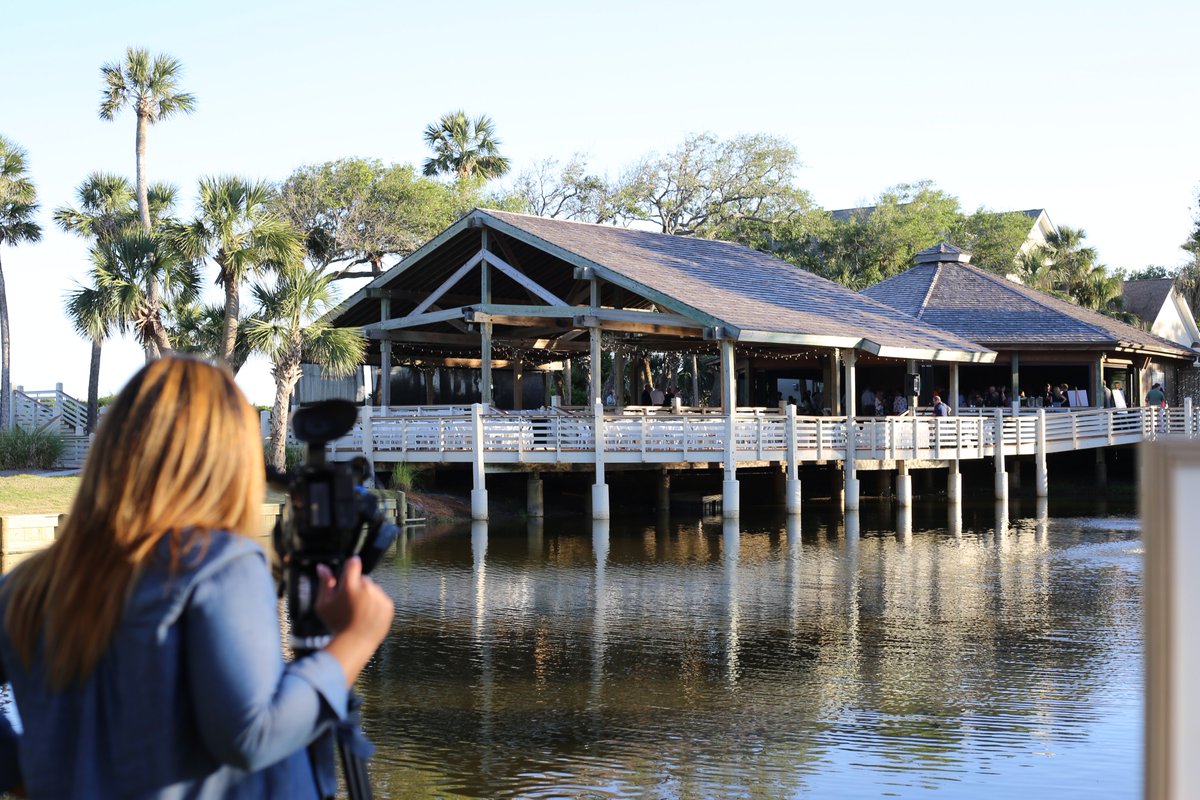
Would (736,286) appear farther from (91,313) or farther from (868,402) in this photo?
(91,313)

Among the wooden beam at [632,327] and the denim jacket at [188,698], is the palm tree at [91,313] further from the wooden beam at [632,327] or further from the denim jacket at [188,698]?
the denim jacket at [188,698]

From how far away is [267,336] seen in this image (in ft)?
74.8

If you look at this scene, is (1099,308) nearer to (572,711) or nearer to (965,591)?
(965,591)

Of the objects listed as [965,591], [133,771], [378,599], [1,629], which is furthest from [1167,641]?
[965,591]

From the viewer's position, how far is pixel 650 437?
2242 cm

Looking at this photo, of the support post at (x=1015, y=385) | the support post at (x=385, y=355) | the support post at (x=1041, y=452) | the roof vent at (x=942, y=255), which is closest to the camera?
the support post at (x=385, y=355)

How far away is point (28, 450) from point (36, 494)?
7316mm

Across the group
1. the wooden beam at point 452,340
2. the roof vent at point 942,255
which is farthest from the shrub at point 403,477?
the roof vent at point 942,255

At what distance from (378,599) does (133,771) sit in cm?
46

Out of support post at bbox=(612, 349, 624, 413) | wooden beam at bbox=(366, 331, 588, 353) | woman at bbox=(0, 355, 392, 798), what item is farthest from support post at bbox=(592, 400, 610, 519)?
woman at bbox=(0, 355, 392, 798)

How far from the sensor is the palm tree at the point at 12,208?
Answer: 3591 cm

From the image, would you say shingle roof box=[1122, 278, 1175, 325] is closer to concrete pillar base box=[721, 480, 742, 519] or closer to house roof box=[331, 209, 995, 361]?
house roof box=[331, 209, 995, 361]

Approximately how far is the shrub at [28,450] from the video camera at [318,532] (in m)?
26.1

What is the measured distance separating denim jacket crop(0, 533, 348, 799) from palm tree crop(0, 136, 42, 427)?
1435 inches
